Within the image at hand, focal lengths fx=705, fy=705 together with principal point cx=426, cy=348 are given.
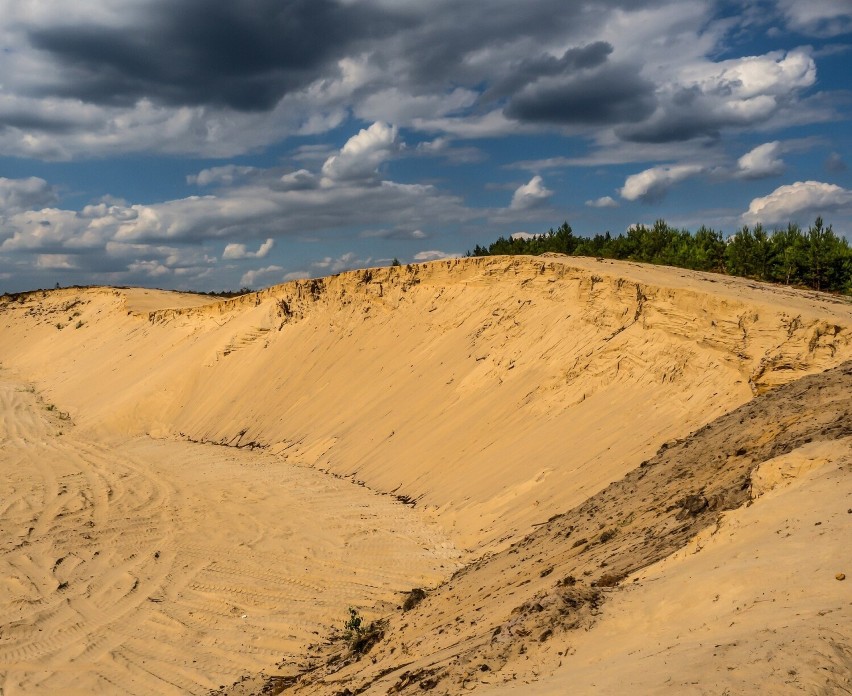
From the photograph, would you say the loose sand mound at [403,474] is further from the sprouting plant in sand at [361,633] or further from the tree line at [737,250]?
the tree line at [737,250]

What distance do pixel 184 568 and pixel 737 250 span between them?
101ft

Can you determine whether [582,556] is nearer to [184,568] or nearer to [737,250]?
[184,568]

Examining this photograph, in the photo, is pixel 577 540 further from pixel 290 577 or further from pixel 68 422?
pixel 68 422

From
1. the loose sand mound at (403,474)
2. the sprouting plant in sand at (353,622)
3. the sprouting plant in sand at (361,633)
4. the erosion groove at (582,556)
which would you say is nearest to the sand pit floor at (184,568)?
the loose sand mound at (403,474)

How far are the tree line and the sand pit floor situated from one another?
21957 millimetres

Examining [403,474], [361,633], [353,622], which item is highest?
[403,474]

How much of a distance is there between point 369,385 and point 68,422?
12716mm

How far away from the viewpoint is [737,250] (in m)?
33.8

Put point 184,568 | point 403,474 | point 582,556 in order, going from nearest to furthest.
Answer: point 582,556 < point 184,568 < point 403,474

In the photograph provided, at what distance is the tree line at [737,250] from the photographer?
2936 centimetres

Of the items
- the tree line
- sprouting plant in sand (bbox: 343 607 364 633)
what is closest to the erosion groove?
sprouting plant in sand (bbox: 343 607 364 633)

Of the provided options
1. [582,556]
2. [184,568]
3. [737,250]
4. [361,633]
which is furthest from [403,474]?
[737,250]

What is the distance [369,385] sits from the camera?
740 inches

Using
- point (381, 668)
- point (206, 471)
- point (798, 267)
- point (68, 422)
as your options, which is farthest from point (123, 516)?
point (798, 267)
